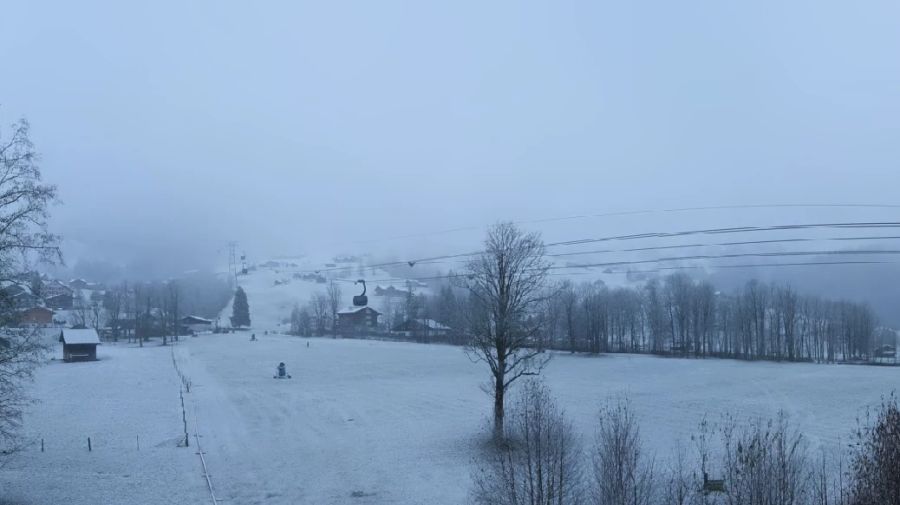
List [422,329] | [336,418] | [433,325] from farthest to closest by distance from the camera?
1. [433,325]
2. [422,329]
3. [336,418]

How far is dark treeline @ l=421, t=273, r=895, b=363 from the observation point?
8456 cm

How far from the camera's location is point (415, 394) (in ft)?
151

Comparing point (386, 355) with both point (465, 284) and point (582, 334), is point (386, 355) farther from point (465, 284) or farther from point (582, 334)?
point (465, 284)

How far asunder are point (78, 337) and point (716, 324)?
8958 cm

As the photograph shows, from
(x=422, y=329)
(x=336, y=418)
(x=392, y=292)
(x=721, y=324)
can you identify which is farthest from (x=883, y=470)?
(x=392, y=292)

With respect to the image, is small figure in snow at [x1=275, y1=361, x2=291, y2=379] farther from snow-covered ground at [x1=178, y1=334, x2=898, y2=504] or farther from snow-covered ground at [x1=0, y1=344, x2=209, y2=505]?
snow-covered ground at [x1=0, y1=344, x2=209, y2=505]

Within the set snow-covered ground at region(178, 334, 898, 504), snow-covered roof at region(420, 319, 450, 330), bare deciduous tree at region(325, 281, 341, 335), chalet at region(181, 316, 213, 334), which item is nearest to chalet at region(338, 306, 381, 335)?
bare deciduous tree at region(325, 281, 341, 335)

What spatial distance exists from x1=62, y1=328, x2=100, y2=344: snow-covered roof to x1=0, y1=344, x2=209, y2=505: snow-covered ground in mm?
26981

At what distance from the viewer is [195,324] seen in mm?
141875

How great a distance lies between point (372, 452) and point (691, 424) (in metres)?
15.8

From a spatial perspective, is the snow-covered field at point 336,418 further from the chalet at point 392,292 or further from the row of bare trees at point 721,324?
the chalet at point 392,292

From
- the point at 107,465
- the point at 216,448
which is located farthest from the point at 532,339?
the point at 107,465

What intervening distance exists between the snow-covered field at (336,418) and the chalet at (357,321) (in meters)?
63.9

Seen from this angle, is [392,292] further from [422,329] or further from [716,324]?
[716,324]
